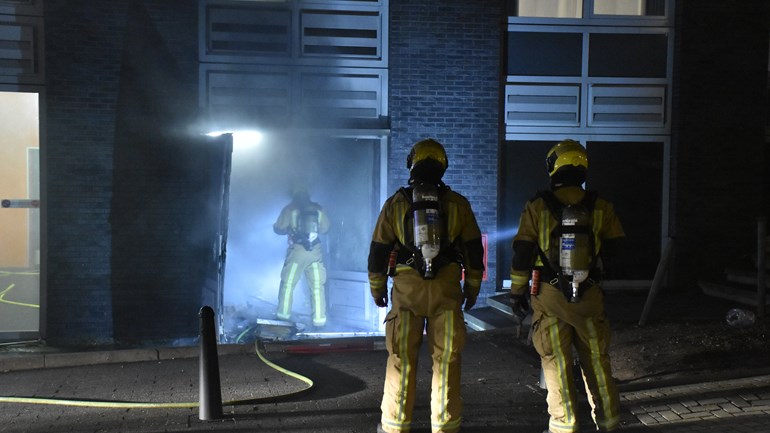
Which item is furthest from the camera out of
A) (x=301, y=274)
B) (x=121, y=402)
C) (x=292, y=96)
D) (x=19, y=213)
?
(x=301, y=274)

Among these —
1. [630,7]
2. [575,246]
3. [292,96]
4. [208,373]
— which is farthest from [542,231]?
[630,7]

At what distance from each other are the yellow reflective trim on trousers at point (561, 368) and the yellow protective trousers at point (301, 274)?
19.2 ft

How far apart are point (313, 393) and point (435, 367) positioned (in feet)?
6.00

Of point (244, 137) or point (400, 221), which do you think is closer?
point (400, 221)

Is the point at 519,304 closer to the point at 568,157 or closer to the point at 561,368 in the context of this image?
the point at 561,368

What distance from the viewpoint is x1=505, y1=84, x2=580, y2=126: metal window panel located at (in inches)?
417

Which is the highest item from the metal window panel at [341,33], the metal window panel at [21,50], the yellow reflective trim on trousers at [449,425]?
the metal window panel at [341,33]

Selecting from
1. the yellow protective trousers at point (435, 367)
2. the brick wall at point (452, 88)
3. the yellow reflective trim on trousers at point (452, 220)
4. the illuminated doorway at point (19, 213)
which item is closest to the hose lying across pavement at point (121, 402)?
the yellow protective trousers at point (435, 367)

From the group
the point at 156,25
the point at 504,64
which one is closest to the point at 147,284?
the point at 156,25

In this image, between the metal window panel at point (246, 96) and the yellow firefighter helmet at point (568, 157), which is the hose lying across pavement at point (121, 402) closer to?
the yellow firefighter helmet at point (568, 157)

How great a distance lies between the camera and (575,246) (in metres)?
4.61

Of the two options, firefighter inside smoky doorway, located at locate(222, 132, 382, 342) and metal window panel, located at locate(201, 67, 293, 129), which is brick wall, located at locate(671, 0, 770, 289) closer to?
firefighter inside smoky doorway, located at locate(222, 132, 382, 342)

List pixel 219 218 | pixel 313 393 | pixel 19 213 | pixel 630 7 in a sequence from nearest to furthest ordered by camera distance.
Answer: pixel 313 393 → pixel 219 218 → pixel 19 213 → pixel 630 7

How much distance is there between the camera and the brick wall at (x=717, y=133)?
33.9 ft
